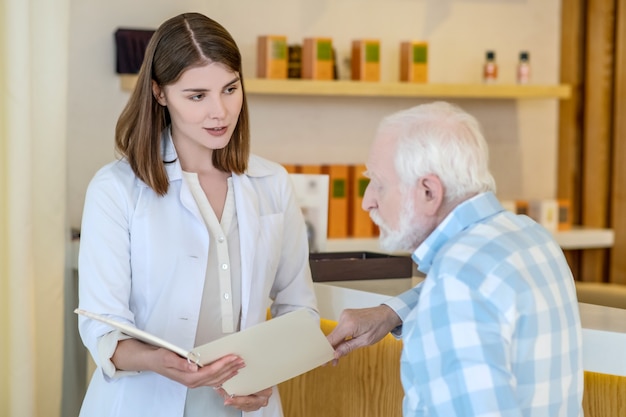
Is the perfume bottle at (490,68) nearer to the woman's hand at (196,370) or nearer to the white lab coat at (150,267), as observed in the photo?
the white lab coat at (150,267)

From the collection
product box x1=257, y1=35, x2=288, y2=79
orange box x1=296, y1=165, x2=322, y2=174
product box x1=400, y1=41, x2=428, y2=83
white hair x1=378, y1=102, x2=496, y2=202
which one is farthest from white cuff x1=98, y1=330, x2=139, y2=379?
product box x1=400, y1=41, x2=428, y2=83

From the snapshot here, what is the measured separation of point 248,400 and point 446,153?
810 millimetres

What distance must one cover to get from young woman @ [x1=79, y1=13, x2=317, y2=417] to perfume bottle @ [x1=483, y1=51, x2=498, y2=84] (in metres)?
2.99

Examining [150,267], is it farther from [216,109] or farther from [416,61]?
[416,61]

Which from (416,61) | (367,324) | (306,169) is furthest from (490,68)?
(367,324)

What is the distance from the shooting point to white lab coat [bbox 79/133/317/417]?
1977 mm

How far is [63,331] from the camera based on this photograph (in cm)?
315

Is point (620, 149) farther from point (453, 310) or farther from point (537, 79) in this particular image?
point (453, 310)

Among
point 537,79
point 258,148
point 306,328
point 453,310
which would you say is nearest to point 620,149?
point 537,79

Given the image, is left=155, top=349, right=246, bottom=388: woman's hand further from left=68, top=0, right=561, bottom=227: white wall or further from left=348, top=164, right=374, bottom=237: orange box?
left=348, top=164, right=374, bottom=237: orange box

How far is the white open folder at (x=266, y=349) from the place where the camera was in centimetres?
183

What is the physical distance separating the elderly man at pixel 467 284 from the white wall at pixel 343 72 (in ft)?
9.45

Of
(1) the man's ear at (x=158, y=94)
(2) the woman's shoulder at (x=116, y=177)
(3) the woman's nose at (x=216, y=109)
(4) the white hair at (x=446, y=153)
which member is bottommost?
(2) the woman's shoulder at (x=116, y=177)

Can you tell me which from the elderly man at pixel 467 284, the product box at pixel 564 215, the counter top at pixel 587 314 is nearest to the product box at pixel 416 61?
the product box at pixel 564 215
